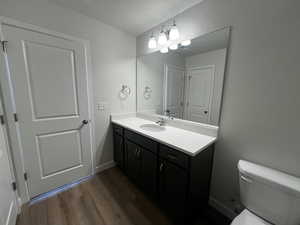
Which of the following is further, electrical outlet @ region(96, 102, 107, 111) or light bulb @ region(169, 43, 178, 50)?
electrical outlet @ region(96, 102, 107, 111)

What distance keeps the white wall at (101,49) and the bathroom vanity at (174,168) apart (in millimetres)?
654

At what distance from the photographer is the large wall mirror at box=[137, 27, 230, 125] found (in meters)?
1.39

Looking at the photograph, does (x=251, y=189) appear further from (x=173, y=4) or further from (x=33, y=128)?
(x=33, y=128)

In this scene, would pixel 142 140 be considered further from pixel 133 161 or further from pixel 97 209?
pixel 97 209

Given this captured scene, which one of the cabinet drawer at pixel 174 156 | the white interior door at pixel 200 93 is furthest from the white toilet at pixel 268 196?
the white interior door at pixel 200 93

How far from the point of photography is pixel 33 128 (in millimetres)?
1505

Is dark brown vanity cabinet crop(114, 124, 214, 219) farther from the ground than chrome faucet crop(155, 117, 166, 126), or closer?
closer

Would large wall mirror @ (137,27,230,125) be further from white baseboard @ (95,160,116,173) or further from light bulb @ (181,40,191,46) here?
white baseboard @ (95,160,116,173)

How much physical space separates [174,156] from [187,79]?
3.36 ft

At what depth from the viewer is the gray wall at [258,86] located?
96 cm

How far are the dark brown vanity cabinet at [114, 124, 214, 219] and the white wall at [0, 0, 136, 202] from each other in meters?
0.64

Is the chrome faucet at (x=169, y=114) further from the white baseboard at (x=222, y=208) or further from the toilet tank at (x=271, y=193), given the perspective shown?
the white baseboard at (x=222, y=208)

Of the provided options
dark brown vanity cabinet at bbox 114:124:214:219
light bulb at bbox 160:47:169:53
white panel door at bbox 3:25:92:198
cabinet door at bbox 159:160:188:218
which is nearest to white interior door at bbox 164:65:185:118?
light bulb at bbox 160:47:169:53

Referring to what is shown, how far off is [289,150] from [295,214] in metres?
0.43
